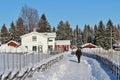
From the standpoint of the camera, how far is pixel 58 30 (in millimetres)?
148875

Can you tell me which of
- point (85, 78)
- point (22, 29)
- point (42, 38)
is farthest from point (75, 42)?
point (85, 78)

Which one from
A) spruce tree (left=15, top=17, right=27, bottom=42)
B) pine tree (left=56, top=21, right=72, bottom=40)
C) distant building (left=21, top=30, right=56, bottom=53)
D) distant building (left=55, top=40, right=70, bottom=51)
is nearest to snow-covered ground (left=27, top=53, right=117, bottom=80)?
distant building (left=21, top=30, right=56, bottom=53)

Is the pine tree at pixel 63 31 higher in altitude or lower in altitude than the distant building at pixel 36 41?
higher

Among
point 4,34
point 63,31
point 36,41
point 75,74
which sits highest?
point 63,31

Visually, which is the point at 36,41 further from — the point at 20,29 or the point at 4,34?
the point at 4,34

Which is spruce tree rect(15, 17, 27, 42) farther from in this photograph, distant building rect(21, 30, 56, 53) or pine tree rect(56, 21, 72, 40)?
pine tree rect(56, 21, 72, 40)

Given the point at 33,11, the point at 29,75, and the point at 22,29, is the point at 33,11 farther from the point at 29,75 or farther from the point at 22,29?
the point at 29,75

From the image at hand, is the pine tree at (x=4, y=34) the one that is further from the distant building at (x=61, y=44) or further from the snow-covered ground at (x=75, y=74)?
the snow-covered ground at (x=75, y=74)

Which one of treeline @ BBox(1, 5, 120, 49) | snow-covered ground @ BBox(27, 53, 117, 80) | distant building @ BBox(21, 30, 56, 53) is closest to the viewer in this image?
snow-covered ground @ BBox(27, 53, 117, 80)

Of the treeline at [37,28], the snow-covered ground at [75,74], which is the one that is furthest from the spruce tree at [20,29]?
the snow-covered ground at [75,74]

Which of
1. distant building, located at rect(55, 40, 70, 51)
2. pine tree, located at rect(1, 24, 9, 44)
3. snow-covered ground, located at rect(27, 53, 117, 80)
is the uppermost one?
pine tree, located at rect(1, 24, 9, 44)

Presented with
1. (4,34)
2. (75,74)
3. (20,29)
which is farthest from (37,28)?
(75,74)

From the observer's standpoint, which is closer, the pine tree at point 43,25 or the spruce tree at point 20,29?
the spruce tree at point 20,29

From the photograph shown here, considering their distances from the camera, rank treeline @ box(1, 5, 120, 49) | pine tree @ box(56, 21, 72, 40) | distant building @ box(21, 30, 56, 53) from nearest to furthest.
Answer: distant building @ box(21, 30, 56, 53) → treeline @ box(1, 5, 120, 49) → pine tree @ box(56, 21, 72, 40)
